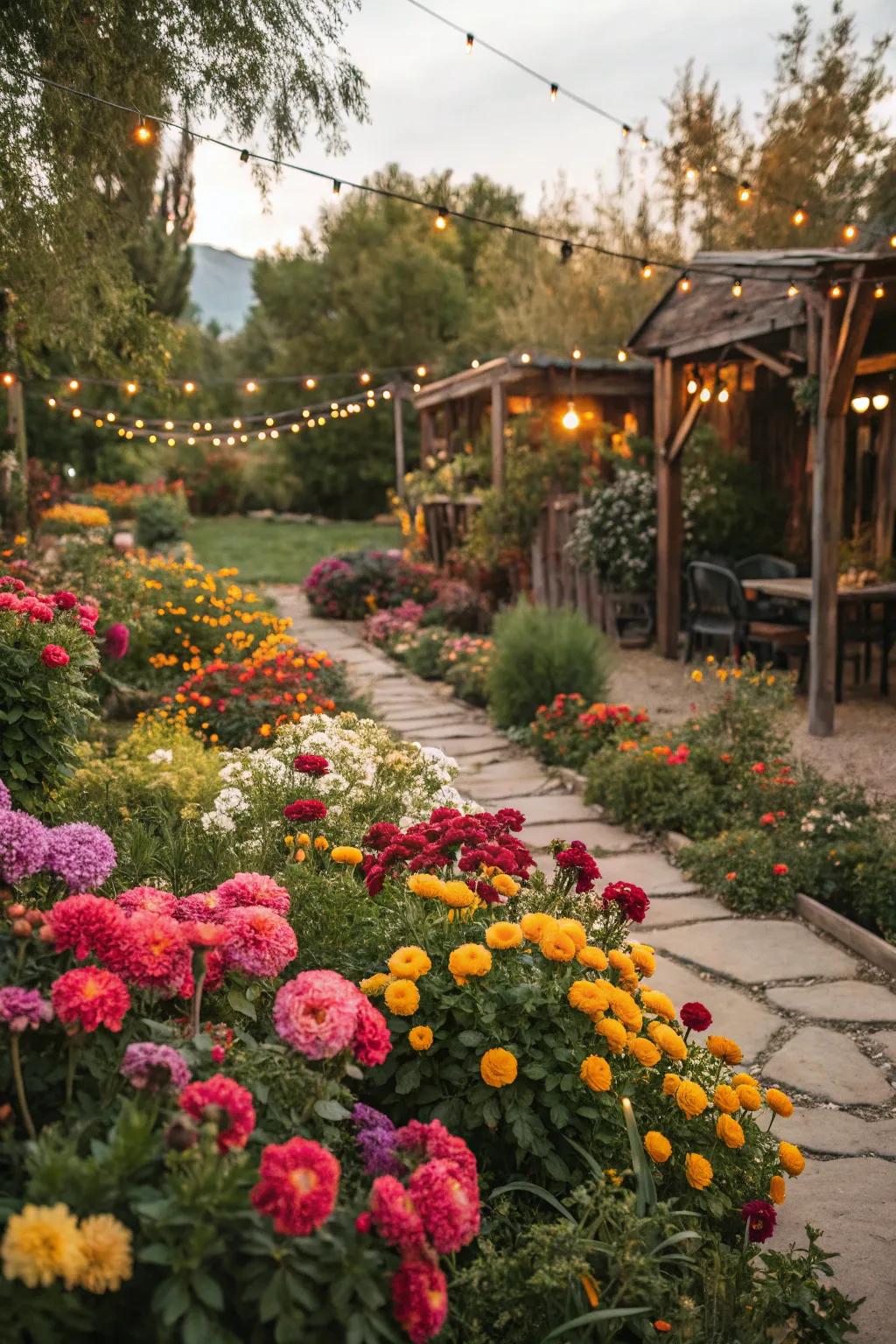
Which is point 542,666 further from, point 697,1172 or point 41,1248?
point 41,1248

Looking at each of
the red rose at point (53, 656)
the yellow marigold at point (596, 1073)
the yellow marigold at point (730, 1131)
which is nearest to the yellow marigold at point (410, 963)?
the yellow marigold at point (596, 1073)

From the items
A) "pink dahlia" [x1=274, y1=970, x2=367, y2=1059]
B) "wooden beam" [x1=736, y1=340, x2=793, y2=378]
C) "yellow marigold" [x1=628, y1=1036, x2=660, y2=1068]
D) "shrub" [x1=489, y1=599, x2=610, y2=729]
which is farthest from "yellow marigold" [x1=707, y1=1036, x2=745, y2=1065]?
"wooden beam" [x1=736, y1=340, x2=793, y2=378]

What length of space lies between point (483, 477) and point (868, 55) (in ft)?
33.4

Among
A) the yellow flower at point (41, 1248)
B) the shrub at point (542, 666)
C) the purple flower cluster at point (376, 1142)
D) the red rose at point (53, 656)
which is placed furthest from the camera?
the shrub at point (542, 666)

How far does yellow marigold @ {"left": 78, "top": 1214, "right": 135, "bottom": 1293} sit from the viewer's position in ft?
3.87

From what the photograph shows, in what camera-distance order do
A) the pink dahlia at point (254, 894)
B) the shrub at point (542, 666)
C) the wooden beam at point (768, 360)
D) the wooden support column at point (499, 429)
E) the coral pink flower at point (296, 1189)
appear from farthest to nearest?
the wooden support column at point (499, 429) < the wooden beam at point (768, 360) < the shrub at point (542, 666) < the pink dahlia at point (254, 894) < the coral pink flower at point (296, 1189)

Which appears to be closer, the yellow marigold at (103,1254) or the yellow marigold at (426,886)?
the yellow marigold at (103,1254)

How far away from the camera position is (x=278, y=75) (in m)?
4.75

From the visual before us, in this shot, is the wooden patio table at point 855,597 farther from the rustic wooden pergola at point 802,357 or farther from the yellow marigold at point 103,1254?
the yellow marigold at point 103,1254

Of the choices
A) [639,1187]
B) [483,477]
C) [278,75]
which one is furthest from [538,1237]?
[483,477]

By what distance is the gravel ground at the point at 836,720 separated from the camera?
5.75m

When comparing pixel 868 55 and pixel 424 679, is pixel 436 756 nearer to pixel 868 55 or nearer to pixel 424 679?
pixel 424 679

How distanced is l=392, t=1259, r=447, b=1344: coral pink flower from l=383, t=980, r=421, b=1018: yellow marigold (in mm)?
566

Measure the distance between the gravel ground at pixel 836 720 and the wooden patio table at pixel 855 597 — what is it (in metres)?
0.21
